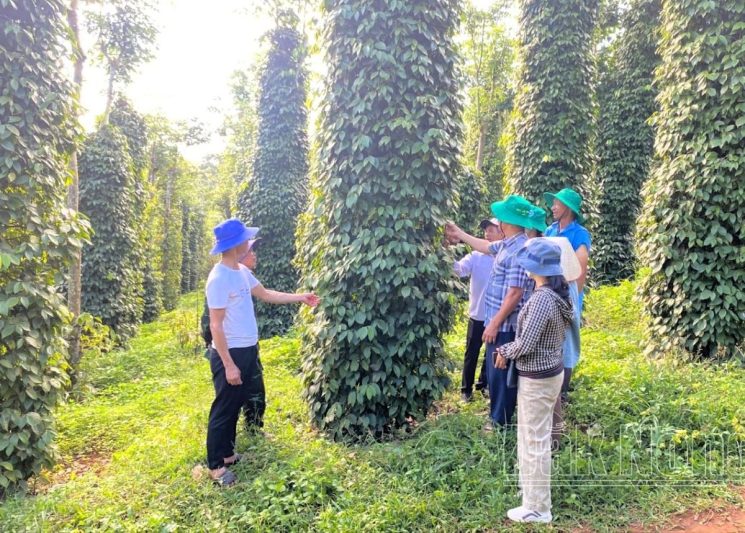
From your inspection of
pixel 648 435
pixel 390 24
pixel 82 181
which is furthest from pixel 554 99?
pixel 82 181

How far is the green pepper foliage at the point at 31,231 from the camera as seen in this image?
3639 mm

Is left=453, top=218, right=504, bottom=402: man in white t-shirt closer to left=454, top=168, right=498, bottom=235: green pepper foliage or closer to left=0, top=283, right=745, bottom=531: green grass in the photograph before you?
left=0, top=283, right=745, bottom=531: green grass

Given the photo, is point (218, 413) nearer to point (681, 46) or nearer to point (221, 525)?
point (221, 525)

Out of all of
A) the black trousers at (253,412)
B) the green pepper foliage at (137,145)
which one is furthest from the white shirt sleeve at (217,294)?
the green pepper foliage at (137,145)

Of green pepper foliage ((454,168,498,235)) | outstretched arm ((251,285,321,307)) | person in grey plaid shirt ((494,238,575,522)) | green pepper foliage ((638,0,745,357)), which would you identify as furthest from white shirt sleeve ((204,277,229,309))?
green pepper foliage ((454,168,498,235))

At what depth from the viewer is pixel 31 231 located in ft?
12.5

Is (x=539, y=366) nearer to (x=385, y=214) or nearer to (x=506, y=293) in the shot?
(x=506, y=293)

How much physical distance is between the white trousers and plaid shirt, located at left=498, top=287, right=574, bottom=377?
9cm

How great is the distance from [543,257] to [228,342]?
7.90 ft

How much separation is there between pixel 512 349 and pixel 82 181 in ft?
35.1

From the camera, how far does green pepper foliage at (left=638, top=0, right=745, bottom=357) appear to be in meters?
5.10

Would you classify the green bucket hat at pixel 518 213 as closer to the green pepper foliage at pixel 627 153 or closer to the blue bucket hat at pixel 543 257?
the blue bucket hat at pixel 543 257

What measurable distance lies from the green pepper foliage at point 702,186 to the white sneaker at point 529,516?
3585 mm

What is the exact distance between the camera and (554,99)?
877cm
